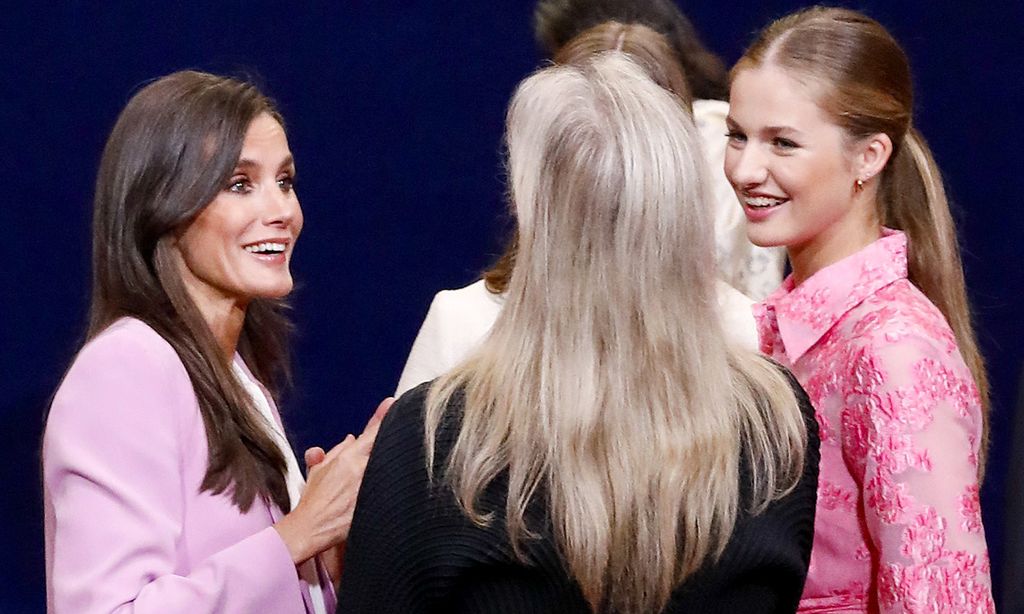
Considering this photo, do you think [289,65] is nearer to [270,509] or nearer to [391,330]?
[391,330]

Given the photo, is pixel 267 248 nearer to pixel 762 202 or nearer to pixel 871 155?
pixel 762 202

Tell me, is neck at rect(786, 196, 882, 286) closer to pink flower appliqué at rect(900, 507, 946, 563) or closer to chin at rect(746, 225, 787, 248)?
chin at rect(746, 225, 787, 248)

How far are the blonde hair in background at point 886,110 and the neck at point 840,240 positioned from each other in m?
0.03

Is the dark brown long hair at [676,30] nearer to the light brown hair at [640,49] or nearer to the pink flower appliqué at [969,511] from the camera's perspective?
the light brown hair at [640,49]

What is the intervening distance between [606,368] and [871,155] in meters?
0.67

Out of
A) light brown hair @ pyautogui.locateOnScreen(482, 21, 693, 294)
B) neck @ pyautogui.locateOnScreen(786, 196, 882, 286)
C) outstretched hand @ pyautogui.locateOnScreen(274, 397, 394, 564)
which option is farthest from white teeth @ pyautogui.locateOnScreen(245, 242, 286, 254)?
neck @ pyautogui.locateOnScreen(786, 196, 882, 286)

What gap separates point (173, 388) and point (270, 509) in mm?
199

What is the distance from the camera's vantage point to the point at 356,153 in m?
3.43

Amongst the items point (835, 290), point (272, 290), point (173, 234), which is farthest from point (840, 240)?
point (173, 234)

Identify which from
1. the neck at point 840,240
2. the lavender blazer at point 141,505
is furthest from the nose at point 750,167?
the lavender blazer at point 141,505

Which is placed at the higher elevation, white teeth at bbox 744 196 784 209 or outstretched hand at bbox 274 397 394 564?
white teeth at bbox 744 196 784 209

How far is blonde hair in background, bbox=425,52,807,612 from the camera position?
1.40m

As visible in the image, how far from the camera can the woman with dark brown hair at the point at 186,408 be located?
170 centimetres

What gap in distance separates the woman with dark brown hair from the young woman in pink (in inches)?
21.6
